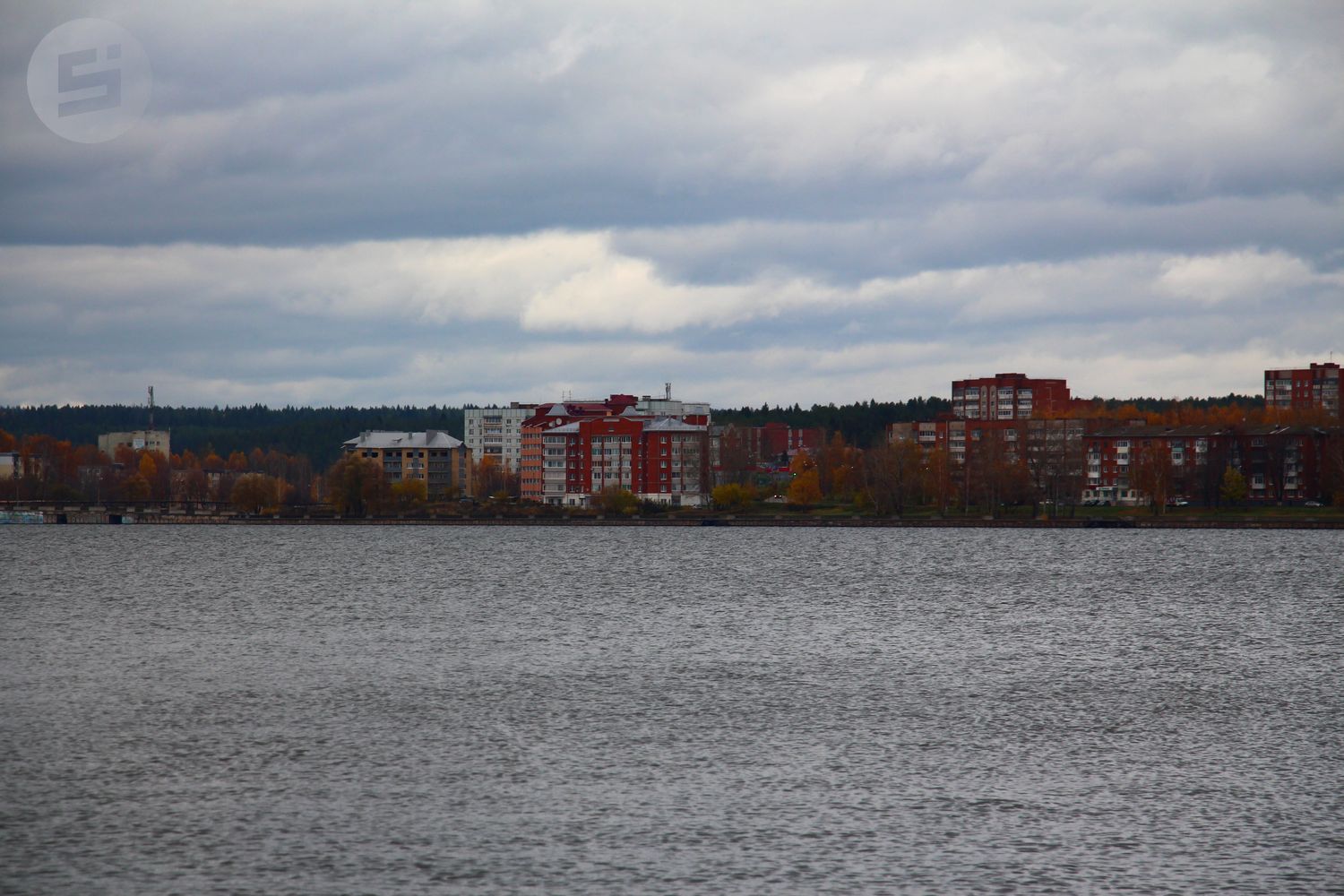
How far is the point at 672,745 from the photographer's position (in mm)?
29594

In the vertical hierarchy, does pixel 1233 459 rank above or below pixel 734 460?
below

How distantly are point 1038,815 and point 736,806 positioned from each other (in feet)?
15.2

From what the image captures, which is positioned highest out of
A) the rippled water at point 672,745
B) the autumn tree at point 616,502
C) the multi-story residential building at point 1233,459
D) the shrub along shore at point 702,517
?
the multi-story residential building at point 1233,459

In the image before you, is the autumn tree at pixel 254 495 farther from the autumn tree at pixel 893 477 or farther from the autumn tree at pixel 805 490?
the autumn tree at pixel 893 477

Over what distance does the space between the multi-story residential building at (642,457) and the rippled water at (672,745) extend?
10512 cm

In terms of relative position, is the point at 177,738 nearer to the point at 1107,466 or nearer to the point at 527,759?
the point at 527,759

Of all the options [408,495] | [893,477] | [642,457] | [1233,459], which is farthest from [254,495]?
[1233,459]

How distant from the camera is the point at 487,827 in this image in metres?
22.9

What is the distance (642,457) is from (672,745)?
478ft

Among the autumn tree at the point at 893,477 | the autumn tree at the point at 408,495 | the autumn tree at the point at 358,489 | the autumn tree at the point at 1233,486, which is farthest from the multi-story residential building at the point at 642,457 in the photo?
the autumn tree at the point at 1233,486

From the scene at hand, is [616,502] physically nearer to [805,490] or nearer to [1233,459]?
[805,490]

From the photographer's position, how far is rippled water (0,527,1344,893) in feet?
68.4

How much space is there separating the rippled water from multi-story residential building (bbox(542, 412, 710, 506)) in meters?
105

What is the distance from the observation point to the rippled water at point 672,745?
68.4ft
